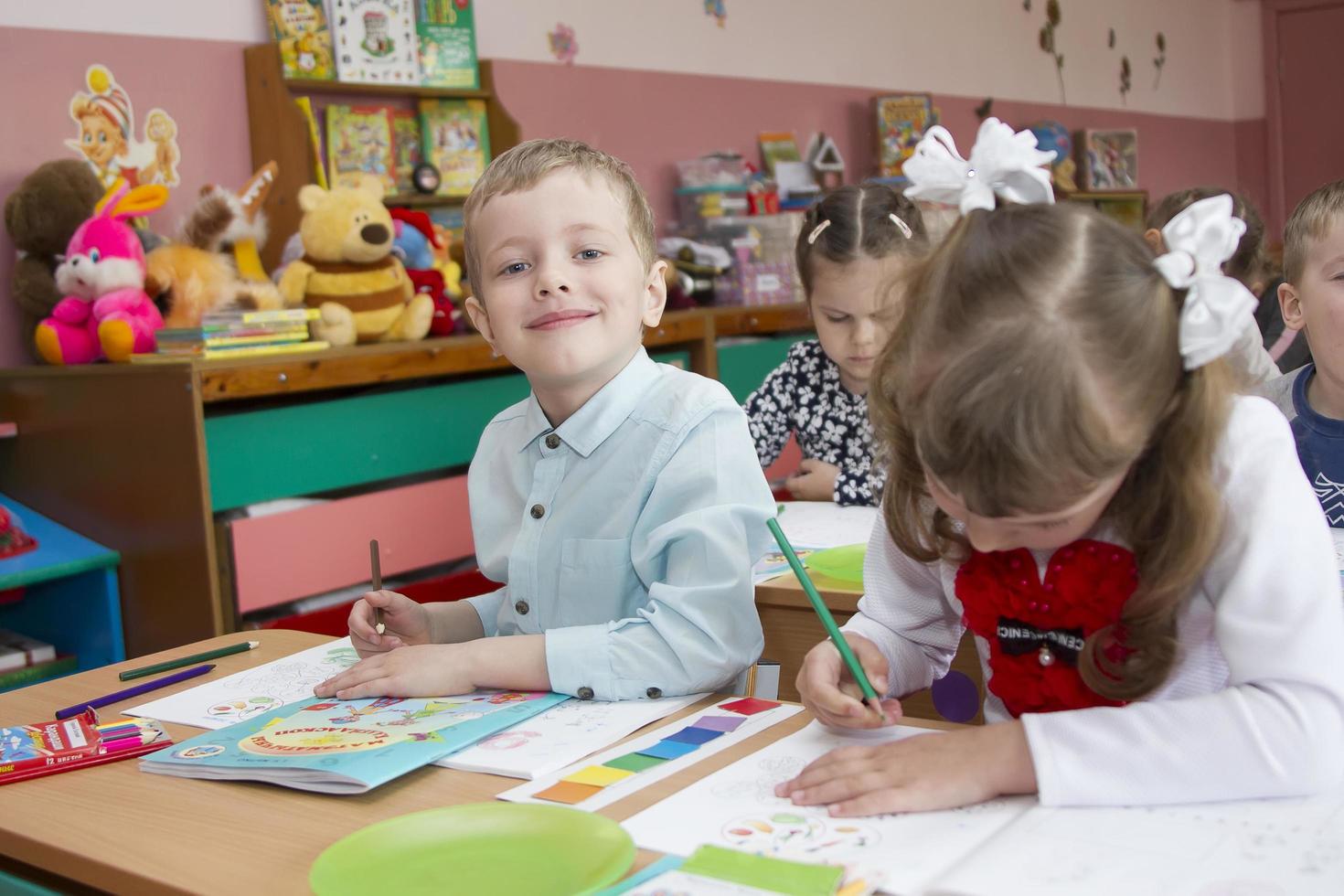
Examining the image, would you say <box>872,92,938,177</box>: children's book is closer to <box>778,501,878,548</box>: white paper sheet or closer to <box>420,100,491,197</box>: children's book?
<box>420,100,491,197</box>: children's book

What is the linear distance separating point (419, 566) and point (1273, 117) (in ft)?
22.1

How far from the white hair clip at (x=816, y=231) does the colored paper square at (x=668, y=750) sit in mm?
1390

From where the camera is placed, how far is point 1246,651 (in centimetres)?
80

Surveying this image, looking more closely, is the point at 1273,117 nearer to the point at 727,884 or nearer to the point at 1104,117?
the point at 1104,117

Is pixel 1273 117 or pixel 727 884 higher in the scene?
pixel 1273 117

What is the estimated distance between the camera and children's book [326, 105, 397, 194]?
10.2 ft

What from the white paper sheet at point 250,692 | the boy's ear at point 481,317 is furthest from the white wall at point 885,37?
the white paper sheet at point 250,692

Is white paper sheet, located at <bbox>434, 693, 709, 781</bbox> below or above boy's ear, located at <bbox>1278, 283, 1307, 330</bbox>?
below

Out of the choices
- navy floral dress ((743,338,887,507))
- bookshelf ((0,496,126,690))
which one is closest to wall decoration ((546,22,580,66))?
navy floral dress ((743,338,887,507))

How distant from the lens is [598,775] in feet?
2.90

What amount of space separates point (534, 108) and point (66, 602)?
183 cm

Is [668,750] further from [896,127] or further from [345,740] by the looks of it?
[896,127]

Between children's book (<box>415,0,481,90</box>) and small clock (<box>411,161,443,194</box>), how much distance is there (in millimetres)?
207

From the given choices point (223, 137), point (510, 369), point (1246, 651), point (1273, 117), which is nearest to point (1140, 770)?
point (1246, 651)
